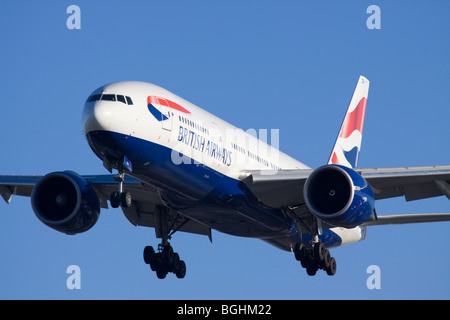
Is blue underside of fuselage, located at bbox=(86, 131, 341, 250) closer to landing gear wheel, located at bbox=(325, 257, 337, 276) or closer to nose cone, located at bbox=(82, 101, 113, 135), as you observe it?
nose cone, located at bbox=(82, 101, 113, 135)

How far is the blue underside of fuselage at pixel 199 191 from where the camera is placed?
28.5 meters

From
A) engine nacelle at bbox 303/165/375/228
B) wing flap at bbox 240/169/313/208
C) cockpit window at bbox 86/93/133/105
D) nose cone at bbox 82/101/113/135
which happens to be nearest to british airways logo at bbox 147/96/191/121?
cockpit window at bbox 86/93/133/105

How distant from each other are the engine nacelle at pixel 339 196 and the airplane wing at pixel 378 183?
33.6 inches

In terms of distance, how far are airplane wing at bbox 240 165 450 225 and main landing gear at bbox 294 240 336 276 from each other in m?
2.37

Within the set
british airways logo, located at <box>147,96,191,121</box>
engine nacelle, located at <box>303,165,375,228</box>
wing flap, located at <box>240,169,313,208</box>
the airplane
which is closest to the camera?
the airplane

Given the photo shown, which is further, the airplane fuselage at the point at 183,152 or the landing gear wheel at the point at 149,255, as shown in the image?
the landing gear wheel at the point at 149,255

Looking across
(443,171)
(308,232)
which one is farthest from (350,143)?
(443,171)

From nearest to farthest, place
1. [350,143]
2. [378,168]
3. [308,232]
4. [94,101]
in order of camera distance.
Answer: [94,101] → [378,168] → [308,232] → [350,143]

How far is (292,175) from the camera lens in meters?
32.9

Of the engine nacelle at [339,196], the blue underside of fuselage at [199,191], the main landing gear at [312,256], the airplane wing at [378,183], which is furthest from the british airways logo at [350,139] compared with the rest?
the engine nacelle at [339,196]

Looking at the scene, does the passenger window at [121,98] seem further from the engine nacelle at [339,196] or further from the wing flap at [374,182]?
the engine nacelle at [339,196]

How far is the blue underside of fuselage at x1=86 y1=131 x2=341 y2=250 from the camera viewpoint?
28.5m

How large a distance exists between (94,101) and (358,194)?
9939mm

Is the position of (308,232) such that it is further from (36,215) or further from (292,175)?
(36,215)
